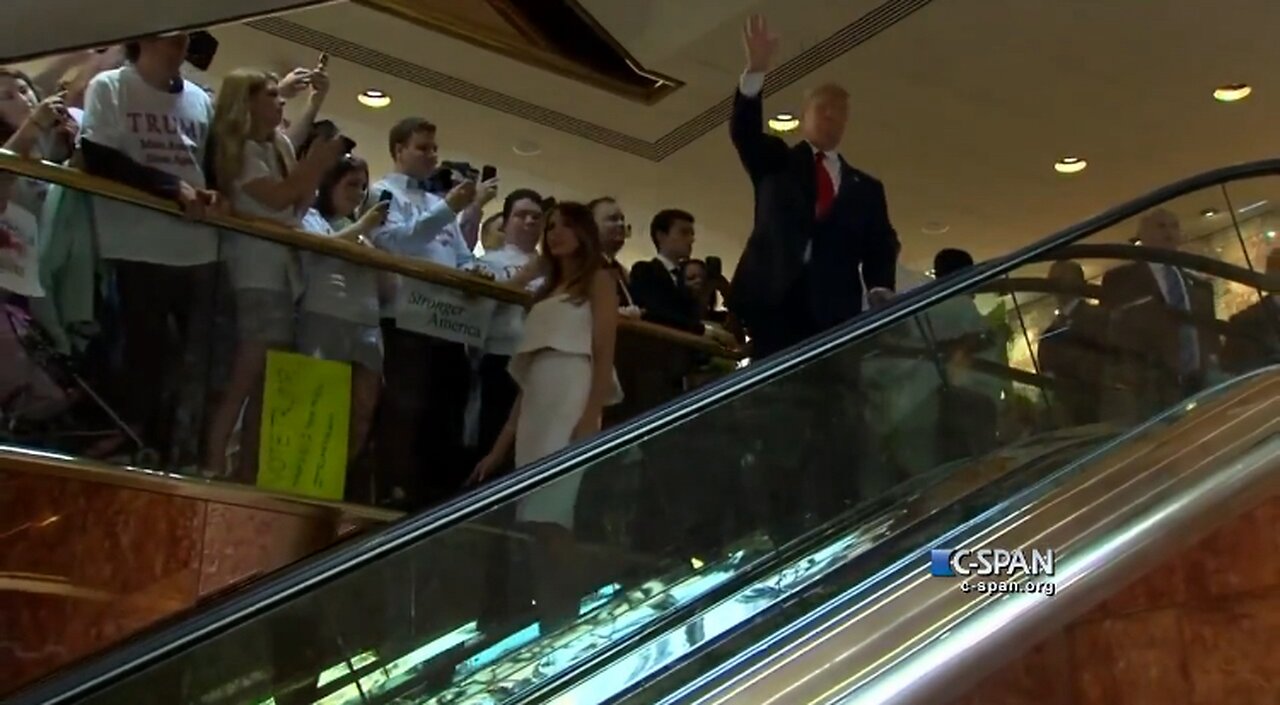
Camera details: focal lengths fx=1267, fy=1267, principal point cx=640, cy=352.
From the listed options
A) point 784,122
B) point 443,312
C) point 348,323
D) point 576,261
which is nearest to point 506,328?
point 443,312

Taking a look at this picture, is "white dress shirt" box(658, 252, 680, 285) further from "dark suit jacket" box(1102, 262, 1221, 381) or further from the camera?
"dark suit jacket" box(1102, 262, 1221, 381)

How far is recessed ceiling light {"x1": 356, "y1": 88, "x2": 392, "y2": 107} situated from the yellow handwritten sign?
4.34 metres

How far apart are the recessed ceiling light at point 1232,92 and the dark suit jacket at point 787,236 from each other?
4.97 meters

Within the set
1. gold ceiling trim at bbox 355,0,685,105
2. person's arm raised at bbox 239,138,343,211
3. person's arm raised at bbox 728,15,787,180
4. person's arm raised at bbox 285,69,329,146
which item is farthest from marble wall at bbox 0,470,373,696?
gold ceiling trim at bbox 355,0,685,105

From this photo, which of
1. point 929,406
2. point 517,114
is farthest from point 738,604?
point 517,114

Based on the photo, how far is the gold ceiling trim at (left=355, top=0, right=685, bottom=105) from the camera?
7297 millimetres

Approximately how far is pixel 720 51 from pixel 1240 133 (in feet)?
12.5

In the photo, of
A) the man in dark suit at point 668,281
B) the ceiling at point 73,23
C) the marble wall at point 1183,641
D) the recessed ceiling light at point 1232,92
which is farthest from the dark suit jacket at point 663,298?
the recessed ceiling light at point 1232,92

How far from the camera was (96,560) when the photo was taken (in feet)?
12.5

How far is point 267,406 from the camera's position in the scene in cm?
411

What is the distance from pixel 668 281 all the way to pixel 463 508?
3.11m

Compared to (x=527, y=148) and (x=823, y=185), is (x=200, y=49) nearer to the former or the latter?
(x=823, y=185)

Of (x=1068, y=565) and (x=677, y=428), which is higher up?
(x=677, y=428)

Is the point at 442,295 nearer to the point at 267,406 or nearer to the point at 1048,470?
the point at 267,406
